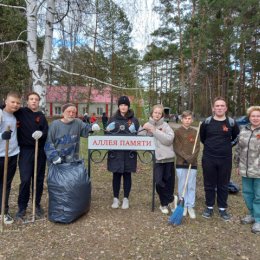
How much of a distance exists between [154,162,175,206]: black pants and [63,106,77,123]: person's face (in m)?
1.28

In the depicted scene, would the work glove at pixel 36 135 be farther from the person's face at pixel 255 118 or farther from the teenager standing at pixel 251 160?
the person's face at pixel 255 118

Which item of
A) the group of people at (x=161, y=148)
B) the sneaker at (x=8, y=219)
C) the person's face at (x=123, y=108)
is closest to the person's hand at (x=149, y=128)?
the group of people at (x=161, y=148)

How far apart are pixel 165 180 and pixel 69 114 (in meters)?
1.57

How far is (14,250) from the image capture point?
3.14 meters

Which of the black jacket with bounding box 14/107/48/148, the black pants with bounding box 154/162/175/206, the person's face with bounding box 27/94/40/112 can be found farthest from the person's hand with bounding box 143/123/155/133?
the person's face with bounding box 27/94/40/112

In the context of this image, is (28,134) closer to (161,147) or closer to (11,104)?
(11,104)

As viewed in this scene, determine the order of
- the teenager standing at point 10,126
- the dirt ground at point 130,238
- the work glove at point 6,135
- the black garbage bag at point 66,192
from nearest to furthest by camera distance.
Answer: the dirt ground at point 130,238 → the work glove at point 6,135 → the teenager standing at point 10,126 → the black garbage bag at point 66,192

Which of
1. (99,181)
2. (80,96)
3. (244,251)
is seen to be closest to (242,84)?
(80,96)

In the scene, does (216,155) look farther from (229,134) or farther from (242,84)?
(242,84)

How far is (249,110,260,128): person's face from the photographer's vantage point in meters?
3.63

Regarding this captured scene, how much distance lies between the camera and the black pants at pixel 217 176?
3.85m

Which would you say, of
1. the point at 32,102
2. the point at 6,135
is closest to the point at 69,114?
the point at 32,102

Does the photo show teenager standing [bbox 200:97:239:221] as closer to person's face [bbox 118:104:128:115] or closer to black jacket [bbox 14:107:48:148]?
person's face [bbox 118:104:128:115]

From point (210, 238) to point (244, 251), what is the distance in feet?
1.27
